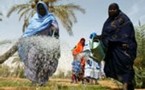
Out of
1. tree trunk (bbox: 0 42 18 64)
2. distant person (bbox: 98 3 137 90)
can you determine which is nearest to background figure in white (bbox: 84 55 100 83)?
tree trunk (bbox: 0 42 18 64)

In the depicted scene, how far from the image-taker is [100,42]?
10.4 meters

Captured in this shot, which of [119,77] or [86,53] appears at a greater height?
[86,53]

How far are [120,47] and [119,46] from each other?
3 cm

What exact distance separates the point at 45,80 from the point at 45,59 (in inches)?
30.1

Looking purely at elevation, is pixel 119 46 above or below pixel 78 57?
below

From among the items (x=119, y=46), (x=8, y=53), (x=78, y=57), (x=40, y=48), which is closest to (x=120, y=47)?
(x=119, y=46)

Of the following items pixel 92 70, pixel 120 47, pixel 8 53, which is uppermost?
pixel 8 53

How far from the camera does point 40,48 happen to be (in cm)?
1052

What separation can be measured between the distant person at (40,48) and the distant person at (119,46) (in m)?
1.21

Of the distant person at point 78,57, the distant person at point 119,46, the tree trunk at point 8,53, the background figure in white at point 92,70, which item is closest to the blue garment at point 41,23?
the distant person at point 119,46

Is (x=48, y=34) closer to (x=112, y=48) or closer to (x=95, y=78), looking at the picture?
(x=112, y=48)

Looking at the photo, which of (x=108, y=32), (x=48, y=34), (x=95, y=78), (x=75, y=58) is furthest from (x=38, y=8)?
(x=75, y=58)

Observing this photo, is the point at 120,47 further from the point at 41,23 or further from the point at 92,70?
the point at 92,70

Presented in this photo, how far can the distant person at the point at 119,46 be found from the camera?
991 centimetres
